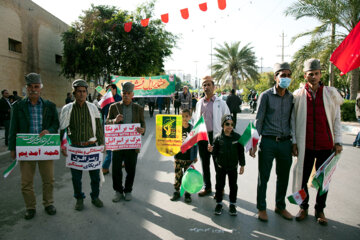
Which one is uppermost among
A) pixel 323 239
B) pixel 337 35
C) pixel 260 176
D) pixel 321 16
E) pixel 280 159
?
pixel 321 16

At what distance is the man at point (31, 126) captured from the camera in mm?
3842

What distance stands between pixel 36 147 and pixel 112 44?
18.0 m

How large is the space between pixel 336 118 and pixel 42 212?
4405 mm

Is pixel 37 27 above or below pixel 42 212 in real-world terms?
above

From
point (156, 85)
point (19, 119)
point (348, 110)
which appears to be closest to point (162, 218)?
point (19, 119)

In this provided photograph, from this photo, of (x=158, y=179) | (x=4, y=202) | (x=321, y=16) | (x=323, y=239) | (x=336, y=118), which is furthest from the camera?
(x=321, y=16)

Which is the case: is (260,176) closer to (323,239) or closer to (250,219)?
(250,219)

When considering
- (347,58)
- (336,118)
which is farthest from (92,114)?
(347,58)

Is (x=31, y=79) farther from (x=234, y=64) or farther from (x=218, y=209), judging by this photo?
(x=234, y=64)

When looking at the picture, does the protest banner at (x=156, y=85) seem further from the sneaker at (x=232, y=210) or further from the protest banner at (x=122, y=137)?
the sneaker at (x=232, y=210)

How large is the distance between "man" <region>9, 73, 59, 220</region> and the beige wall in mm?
16551

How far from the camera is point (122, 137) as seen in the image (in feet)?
14.5

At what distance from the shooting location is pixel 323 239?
325cm

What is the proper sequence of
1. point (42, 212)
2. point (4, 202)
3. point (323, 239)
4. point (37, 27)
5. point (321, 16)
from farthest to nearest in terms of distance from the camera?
point (37, 27)
point (321, 16)
point (4, 202)
point (42, 212)
point (323, 239)
